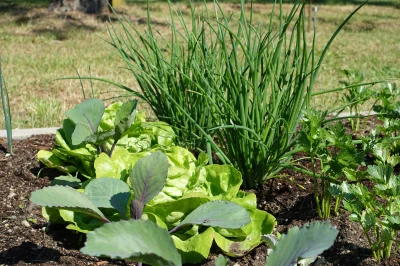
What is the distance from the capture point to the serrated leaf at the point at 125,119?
2.10 m

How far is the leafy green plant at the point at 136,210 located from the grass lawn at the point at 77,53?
1.16 m

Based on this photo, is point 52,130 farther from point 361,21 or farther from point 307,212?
point 361,21

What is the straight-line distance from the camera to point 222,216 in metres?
1.65

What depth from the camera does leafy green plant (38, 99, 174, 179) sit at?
2.15 m

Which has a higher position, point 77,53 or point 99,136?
point 99,136

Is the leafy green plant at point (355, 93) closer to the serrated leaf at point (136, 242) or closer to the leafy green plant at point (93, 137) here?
the leafy green plant at point (93, 137)

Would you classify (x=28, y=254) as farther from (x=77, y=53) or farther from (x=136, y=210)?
(x=77, y=53)

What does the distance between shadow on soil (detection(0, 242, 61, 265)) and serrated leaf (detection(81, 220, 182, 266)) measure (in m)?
0.61

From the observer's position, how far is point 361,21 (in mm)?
9273

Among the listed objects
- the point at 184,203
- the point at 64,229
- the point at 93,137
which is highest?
the point at 93,137

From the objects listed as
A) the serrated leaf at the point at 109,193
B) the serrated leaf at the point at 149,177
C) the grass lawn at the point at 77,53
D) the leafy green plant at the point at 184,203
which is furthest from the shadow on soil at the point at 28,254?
the grass lawn at the point at 77,53

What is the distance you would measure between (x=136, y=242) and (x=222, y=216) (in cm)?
43

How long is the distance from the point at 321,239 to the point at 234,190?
69cm

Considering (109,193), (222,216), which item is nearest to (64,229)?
(109,193)
